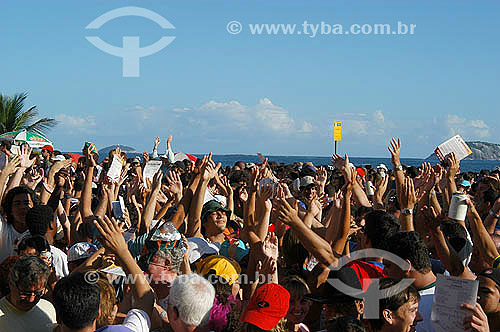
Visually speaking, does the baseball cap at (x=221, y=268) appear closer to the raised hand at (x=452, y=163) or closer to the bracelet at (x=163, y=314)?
the bracelet at (x=163, y=314)

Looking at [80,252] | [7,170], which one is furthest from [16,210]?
[80,252]

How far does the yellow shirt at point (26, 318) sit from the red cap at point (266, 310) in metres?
1.48

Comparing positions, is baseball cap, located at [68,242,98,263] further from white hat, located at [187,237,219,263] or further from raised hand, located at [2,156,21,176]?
raised hand, located at [2,156,21,176]

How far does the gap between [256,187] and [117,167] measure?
6.72 feet

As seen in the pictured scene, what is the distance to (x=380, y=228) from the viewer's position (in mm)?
4930

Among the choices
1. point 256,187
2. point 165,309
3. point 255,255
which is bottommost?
point 165,309

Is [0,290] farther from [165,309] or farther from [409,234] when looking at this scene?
[409,234]

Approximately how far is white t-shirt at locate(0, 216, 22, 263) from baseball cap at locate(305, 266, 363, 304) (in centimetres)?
320

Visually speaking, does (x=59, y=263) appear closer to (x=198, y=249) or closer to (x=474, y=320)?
(x=198, y=249)

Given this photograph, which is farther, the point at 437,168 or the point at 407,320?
the point at 437,168

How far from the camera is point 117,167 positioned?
6.62 m

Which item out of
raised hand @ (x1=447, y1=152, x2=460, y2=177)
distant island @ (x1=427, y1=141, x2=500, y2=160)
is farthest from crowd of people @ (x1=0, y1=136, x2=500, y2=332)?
distant island @ (x1=427, y1=141, x2=500, y2=160)

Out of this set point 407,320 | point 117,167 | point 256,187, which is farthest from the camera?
point 117,167

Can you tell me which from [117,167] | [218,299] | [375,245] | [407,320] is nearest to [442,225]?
[375,245]
